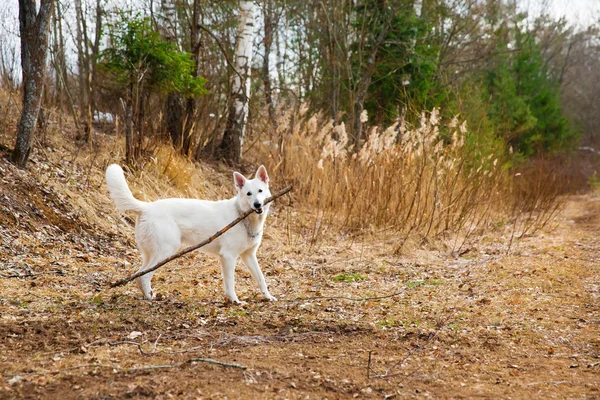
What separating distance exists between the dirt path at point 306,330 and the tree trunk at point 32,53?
185cm

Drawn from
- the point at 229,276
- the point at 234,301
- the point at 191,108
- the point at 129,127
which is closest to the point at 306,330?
the point at 234,301

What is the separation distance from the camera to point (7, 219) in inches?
275

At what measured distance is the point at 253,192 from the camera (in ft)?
18.0

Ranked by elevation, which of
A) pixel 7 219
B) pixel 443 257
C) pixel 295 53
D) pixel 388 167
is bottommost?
pixel 443 257

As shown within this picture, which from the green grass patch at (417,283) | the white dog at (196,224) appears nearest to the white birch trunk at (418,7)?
the green grass patch at (417,283)

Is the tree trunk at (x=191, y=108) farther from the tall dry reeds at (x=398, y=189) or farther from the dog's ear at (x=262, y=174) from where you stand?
the dog's ear at (x=262, y=174)

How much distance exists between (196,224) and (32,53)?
13.6 ft

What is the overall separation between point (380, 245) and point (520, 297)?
2.83 metres

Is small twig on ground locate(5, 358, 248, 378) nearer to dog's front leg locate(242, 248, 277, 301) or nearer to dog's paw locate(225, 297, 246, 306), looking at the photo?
→ dog's paw locate(225, 297, 246, 306)

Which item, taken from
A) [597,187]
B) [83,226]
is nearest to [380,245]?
[83,226]

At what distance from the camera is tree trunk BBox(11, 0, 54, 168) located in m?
7.82

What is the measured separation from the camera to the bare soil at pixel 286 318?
11.2 feet

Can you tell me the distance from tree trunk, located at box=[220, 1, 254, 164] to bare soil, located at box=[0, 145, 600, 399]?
4.39m

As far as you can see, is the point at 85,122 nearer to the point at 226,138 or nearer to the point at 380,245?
the point at 226,138
